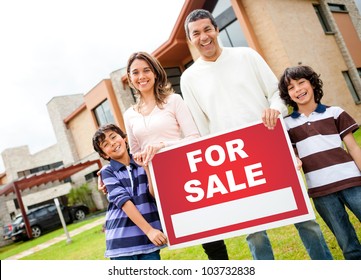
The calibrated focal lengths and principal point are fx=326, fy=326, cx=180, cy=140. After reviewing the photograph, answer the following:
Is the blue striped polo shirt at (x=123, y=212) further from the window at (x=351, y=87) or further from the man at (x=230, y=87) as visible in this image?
the window at (x=351, y=87)

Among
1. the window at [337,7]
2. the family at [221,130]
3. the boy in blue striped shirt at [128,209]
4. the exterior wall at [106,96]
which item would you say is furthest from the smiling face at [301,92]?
the window at [337,7]

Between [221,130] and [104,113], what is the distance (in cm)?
1558

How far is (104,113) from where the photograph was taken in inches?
675

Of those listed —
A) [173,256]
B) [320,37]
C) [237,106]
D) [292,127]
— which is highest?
[320,37]

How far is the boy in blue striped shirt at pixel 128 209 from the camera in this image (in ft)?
6.45

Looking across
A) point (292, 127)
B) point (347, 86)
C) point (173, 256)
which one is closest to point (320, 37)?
point (347, 86)

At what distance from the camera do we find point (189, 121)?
2.18 metres

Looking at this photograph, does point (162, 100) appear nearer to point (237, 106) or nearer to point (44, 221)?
point (237, 106)

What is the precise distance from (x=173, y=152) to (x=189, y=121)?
0.27 meters

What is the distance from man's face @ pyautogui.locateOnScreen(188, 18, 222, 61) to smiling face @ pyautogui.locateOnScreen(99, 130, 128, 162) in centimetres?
83

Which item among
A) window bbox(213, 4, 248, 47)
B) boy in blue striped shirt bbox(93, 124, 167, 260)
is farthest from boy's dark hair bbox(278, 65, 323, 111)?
window bbox(213, 4, 248, 47)

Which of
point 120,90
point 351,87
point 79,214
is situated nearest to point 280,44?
point 351,87

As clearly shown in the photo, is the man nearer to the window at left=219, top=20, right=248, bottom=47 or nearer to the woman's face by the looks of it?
the woman's face
